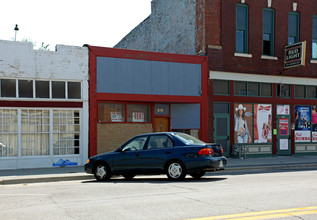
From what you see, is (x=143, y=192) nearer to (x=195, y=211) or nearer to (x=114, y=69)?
(x=195, y=211)

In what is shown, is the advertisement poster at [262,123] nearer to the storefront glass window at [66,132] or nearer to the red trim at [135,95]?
the red trim at [135,95]

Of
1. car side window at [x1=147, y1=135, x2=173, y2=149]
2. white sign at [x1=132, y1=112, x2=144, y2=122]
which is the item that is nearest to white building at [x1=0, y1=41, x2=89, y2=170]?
white sign at [x1=132, y1=112, x2=144, y2=122]

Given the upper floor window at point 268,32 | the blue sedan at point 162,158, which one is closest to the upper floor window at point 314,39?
the upper floor window at point 268,32

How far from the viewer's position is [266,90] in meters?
22.3

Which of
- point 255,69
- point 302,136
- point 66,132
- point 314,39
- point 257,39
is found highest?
point 314,39

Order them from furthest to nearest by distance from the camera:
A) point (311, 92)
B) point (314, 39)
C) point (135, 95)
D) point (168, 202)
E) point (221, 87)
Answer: point (314, 39) < point (311, 92) < point (221, 87) < point (135, 95) < point (168, 202)

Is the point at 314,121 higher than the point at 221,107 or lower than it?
lower

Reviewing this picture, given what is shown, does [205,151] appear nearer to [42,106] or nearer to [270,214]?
[270,214]

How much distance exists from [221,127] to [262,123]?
8.57ft

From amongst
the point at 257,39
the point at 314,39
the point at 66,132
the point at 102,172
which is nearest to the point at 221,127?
the point at 257,39

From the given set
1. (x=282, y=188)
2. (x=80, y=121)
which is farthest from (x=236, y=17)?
(x=282, y=188)

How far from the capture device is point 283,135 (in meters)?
22.5

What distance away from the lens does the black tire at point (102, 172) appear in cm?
1263

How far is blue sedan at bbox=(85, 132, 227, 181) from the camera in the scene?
11.6 meters
